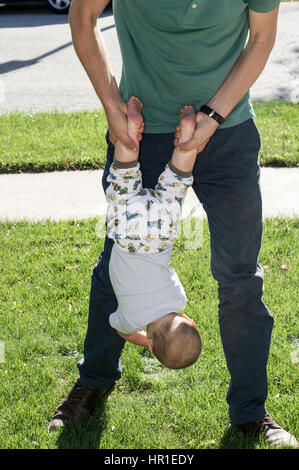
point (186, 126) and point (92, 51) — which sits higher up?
point (92, 51)

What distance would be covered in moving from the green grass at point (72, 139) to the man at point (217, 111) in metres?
2.78

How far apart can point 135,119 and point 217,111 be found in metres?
0.29

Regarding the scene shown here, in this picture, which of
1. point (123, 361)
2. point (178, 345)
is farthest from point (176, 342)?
point (123, 361)

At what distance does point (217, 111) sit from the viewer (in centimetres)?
232

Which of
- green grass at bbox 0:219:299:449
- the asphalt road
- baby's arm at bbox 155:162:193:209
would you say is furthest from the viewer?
the asphalt road

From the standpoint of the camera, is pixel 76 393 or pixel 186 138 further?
pixel 76 393

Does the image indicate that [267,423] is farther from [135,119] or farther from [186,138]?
[135,119]

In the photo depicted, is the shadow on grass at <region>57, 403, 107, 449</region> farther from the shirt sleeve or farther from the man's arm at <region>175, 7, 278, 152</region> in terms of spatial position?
the shirt sleeve

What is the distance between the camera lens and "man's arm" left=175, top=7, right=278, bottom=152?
2.29m

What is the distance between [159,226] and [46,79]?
19.5ft

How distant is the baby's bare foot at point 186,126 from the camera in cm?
230

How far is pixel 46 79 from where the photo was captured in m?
7.99
